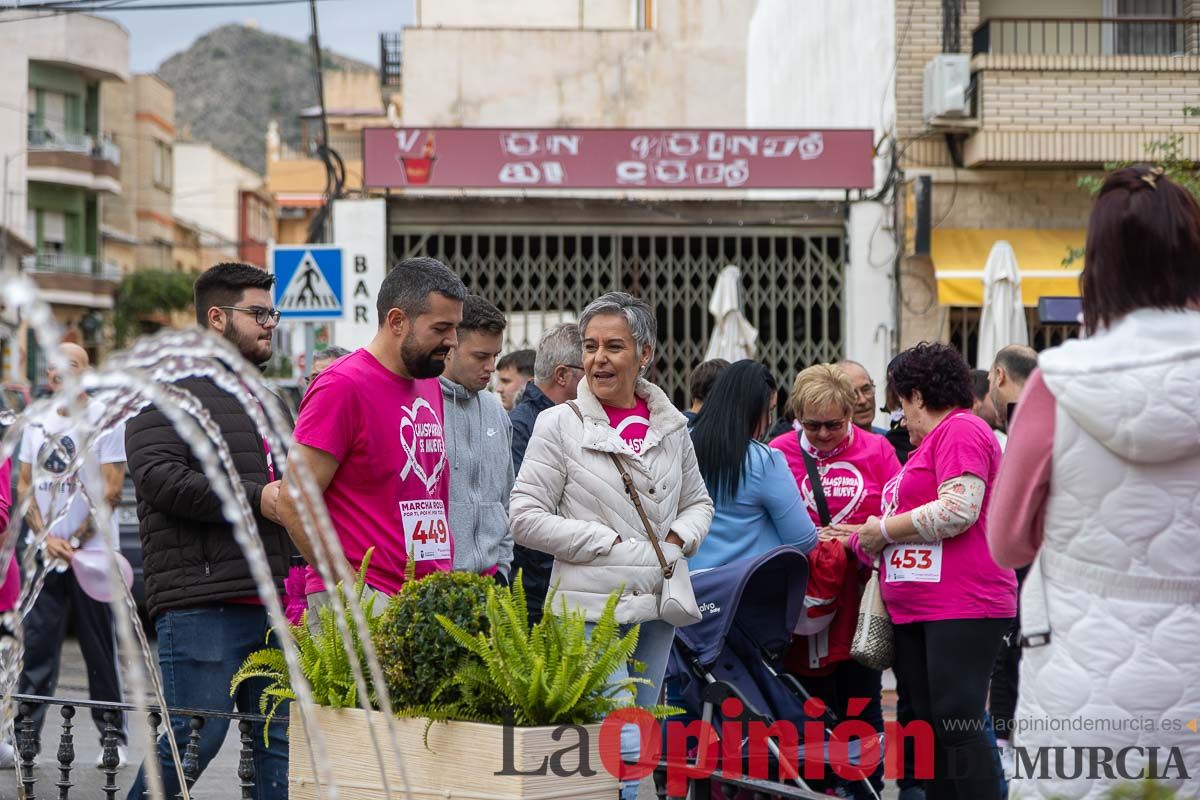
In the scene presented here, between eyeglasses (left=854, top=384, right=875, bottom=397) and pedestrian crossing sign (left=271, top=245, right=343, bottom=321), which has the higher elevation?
pedestrian crossing sign (left=271, top=245, right=343, bottom=321)

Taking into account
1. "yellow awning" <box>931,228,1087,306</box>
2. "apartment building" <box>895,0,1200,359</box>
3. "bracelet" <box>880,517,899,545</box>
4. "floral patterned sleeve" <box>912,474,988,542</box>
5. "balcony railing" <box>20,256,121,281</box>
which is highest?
"balcony railing" <box>20,256,121,281</box>

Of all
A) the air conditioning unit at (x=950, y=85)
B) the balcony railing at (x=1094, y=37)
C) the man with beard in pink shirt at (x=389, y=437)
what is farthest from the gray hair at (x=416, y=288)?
the balcony railing at (x=1094, y=37)

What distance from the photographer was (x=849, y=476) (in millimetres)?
6383

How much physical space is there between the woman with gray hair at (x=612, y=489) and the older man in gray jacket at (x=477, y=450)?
0.49 meters

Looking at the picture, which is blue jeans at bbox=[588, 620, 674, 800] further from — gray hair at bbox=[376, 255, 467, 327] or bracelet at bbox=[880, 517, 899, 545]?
gray hair at bbox=[376, 255, 467, 327]

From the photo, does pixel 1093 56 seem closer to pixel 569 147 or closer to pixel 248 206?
pixel 569 147

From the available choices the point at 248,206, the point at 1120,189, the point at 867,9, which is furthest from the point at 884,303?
the point at 248,206

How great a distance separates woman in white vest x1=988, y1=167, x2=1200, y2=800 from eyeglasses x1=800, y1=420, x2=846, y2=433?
2.94 m

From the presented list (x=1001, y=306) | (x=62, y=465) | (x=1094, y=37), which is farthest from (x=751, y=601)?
(x=1094, y=37)

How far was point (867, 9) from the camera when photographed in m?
18.3

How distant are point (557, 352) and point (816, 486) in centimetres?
126

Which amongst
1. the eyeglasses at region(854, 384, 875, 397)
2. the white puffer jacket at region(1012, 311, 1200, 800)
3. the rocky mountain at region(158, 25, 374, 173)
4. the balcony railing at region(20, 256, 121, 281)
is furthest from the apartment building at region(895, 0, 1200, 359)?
the rocky mountain at region(158, 25, 374, 173)

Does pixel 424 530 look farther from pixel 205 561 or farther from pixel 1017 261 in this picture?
pixel 1017 261

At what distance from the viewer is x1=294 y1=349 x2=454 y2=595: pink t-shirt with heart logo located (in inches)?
177
